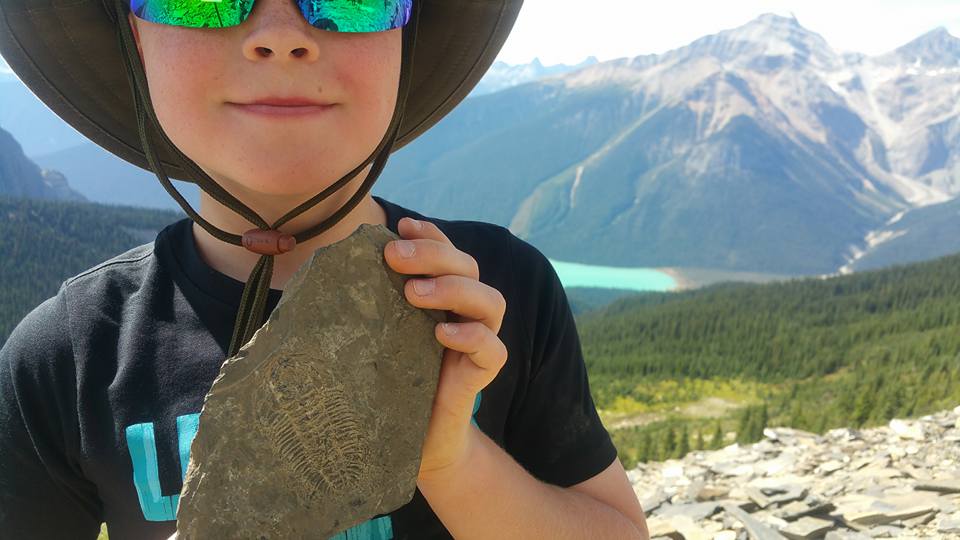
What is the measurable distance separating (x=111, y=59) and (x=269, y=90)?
0.83 m

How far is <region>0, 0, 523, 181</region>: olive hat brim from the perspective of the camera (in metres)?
1.85

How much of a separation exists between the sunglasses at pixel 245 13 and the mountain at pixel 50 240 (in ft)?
233

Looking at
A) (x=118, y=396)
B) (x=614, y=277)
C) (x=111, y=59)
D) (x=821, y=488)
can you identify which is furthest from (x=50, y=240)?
(x=614, y=277)

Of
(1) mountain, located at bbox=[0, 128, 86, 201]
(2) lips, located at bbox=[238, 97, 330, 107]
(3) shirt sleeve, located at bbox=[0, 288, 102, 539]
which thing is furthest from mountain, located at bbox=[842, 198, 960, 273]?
(3) shirt sleeve, located at bbox=[0, 288, 102, 539]

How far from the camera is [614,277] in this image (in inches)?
6481

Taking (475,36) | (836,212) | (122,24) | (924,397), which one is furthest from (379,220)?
(836,212)

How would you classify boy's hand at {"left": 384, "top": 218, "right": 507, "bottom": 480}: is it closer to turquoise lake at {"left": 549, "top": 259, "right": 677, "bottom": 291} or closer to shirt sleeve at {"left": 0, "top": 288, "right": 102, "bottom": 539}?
shirt sleeve at {"left": 0, "top": 288, "right": 102, "bottom": 539}

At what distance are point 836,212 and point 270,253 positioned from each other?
726 feet

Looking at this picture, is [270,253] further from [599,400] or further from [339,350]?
[599,400]

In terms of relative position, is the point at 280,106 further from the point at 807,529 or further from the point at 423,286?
the point at 807,529

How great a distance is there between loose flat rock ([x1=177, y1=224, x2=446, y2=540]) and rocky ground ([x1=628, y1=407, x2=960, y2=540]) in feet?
21.8

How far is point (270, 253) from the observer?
1.62 metres

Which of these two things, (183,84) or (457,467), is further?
(457,467)

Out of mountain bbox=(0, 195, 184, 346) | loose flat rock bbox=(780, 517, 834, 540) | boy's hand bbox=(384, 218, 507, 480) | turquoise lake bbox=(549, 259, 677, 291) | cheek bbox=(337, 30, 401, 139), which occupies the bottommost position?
turquoise lake bbox=(549, 259, 677, 291)
